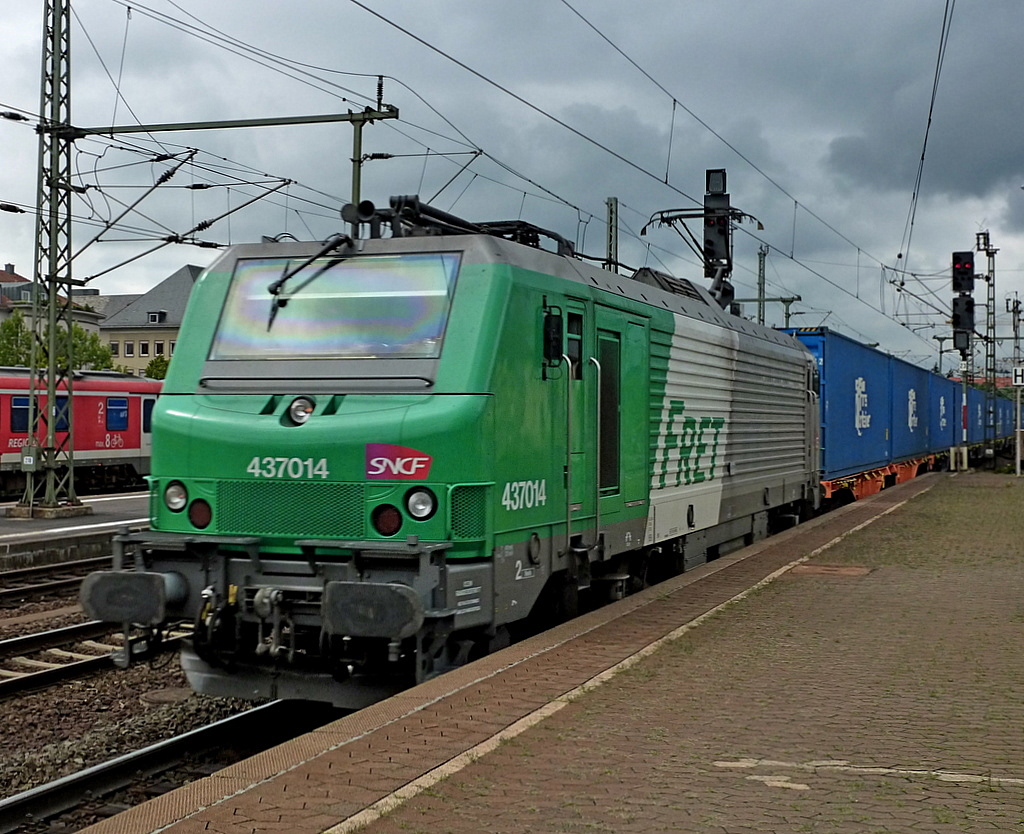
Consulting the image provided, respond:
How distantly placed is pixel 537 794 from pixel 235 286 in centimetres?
443

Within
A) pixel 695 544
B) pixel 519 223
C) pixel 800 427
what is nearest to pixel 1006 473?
pixel 800 427

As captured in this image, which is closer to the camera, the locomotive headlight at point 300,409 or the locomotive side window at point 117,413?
the locomotive headlight at point 300,409

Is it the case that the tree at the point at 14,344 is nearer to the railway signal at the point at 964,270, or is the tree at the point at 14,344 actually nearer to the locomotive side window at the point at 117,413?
the locomotive side window at the point at 117,413

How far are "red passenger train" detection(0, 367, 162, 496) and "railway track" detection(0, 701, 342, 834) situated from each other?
2106 centimetres

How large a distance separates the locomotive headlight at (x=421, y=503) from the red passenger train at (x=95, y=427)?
2203 cm

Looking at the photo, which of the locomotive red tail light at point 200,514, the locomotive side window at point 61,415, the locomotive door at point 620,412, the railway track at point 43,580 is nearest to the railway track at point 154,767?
the locomotive red tail light at point 200,514

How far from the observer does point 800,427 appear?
17281mm

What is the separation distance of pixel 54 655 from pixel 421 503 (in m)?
4.87

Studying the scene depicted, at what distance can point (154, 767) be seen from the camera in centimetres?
673

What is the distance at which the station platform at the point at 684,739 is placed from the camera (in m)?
4.67

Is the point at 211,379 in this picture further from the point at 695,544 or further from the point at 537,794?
the point at 695,544

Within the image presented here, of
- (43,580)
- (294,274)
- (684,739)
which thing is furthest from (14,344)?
(684,739)

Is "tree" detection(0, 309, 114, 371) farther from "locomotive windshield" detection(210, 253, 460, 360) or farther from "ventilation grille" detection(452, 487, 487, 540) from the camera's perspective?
"ventilation grille" detection(452, 487, 487, 540)

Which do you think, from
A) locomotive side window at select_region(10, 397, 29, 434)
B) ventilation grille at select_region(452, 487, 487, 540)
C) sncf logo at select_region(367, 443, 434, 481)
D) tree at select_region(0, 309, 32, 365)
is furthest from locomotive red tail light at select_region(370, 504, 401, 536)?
tree at select_region(0, 309, 32, 365)
